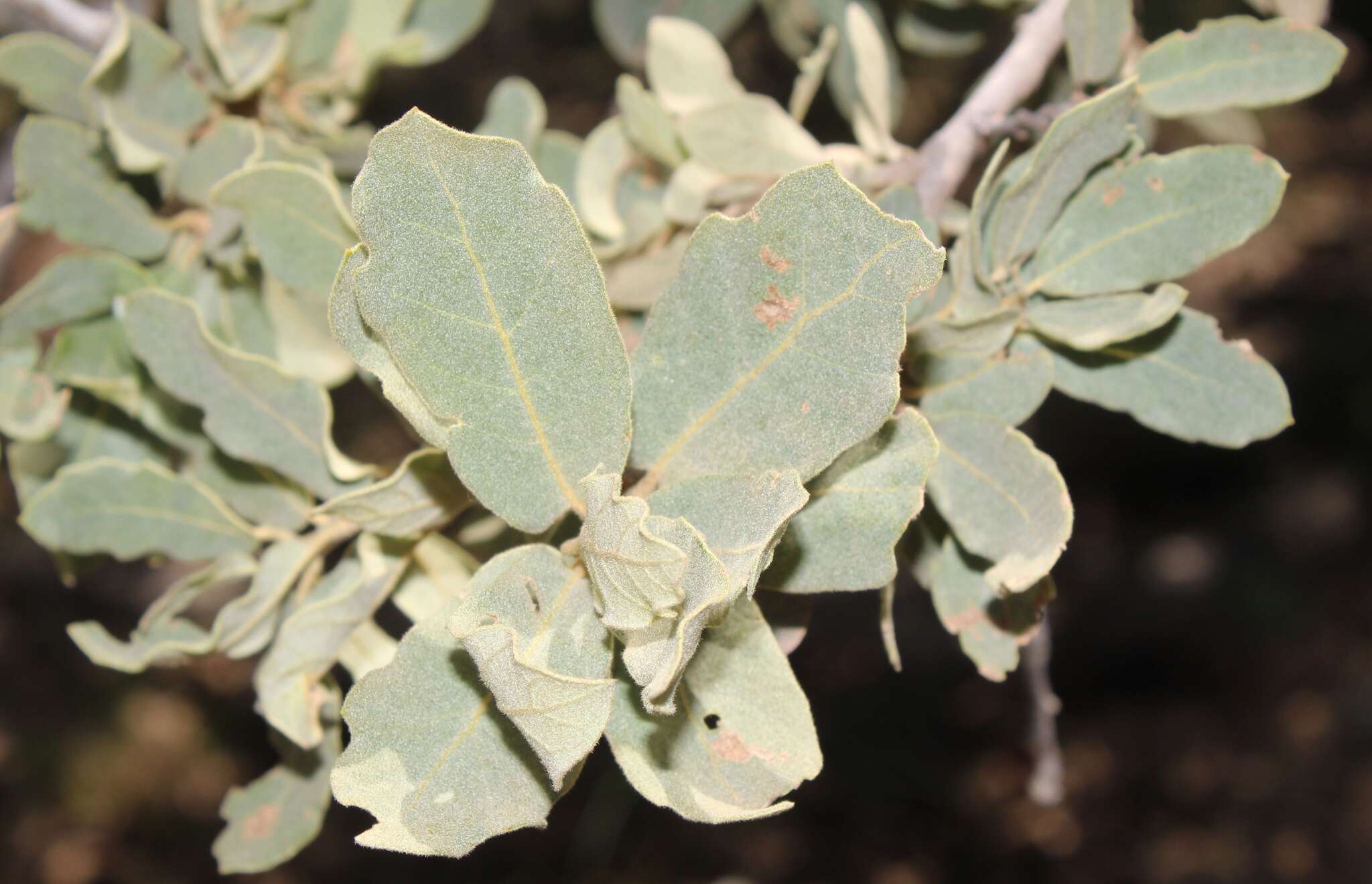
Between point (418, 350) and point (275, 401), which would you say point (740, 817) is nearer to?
point (418, 350)

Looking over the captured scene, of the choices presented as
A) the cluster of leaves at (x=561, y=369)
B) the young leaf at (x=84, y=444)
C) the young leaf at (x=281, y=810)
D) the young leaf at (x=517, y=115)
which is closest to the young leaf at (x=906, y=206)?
the cluster of leaves at (x=561, y=369)

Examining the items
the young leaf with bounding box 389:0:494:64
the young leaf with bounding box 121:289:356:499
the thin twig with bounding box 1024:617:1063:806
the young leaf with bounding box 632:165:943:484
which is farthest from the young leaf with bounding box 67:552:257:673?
the thin twig with bounding box 1024:617:1063:806

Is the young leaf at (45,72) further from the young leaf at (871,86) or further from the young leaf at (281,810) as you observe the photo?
the young leaf at (871,86)

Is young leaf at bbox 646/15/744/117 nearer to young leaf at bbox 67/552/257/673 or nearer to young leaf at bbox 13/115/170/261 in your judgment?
young leaf at bbox 13/115/170/261

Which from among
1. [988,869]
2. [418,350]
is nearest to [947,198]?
[418,350]

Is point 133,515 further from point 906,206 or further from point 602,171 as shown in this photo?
point 906,206

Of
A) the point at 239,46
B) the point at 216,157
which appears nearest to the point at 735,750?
the point at 216,157

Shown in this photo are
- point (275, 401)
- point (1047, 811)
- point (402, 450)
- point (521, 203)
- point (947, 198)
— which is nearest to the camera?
point (521, 203)
